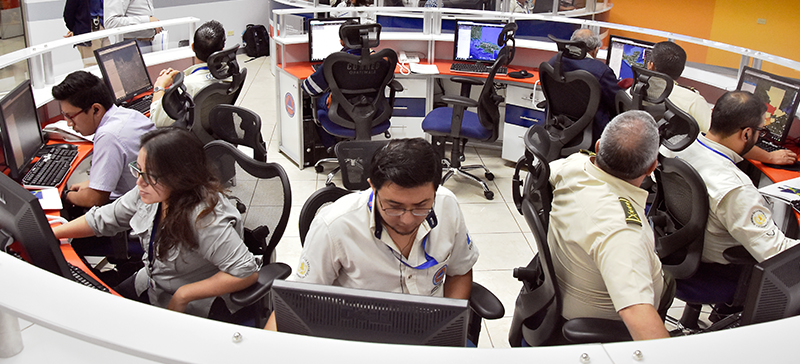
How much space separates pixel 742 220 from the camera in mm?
2211

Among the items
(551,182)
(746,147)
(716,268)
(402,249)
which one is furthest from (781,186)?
(402,249)

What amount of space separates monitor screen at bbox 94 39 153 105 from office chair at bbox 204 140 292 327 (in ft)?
5.80

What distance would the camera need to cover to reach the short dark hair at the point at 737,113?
2.51 m

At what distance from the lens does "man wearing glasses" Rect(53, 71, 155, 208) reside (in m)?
2.53

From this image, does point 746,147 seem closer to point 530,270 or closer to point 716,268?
point 716,268

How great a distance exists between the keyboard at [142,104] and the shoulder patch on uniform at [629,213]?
2.91 meters

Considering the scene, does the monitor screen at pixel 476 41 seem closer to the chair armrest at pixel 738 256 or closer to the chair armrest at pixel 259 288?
the chair armrest at pixel 738 256

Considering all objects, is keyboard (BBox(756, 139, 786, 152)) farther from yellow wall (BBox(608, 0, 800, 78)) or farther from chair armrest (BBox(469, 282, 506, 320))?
yellow wall (BBox(608, 0, 800, 78))

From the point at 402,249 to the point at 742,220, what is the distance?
1331 mm

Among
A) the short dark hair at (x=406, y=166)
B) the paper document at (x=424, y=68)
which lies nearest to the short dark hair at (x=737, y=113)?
the short dark hair at (x=406, y=166)

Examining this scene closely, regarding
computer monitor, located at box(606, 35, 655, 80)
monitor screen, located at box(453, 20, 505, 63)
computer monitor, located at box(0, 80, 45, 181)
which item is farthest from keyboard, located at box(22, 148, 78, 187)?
computer monitor, located at box(606, 35, 655, 80)

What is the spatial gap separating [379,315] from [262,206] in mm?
1196

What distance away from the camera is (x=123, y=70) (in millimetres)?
3703

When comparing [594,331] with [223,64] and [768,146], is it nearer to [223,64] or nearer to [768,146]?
[768,146]
